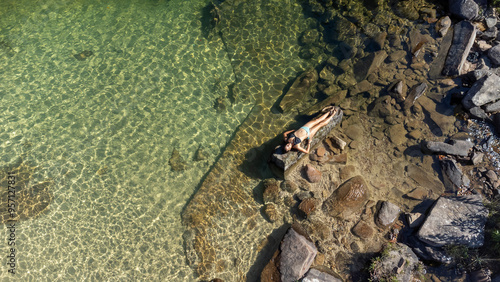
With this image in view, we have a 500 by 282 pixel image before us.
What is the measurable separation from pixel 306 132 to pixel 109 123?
22.2 ft

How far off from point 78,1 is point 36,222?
9935 millimetres

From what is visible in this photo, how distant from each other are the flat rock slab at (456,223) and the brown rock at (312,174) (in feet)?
9.98

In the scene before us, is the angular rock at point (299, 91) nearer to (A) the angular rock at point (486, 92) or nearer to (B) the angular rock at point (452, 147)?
(B) the angular rock at point (452, 147)

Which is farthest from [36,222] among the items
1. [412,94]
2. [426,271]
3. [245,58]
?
[412,94]

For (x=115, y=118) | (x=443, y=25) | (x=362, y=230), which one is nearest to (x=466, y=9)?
(x=443, y=25)

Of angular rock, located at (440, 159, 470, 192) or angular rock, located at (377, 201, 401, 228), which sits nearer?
angular rock, located at (377, 201, 401, 228)

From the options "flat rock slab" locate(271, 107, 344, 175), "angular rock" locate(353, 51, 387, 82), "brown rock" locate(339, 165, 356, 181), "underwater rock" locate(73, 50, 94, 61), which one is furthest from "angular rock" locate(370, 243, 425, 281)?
"underwater rock" locate(73, 50, 94, 61)

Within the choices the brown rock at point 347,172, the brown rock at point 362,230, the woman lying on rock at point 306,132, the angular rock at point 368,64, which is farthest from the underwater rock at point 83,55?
the brown rock at point 362,230

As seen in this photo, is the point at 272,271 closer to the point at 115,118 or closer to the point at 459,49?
the point at 115,118

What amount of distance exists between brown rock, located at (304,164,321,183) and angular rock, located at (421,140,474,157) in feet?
11.3

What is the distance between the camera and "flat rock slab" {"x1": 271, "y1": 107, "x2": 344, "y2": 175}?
9875 mm

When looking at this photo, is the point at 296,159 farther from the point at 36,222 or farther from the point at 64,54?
the point at 64,54

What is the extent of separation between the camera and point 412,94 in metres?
11.1

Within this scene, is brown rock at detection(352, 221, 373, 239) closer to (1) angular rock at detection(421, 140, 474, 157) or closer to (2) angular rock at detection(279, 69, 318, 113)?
(1) angular rock at detection(421, 140, 474, 157)
